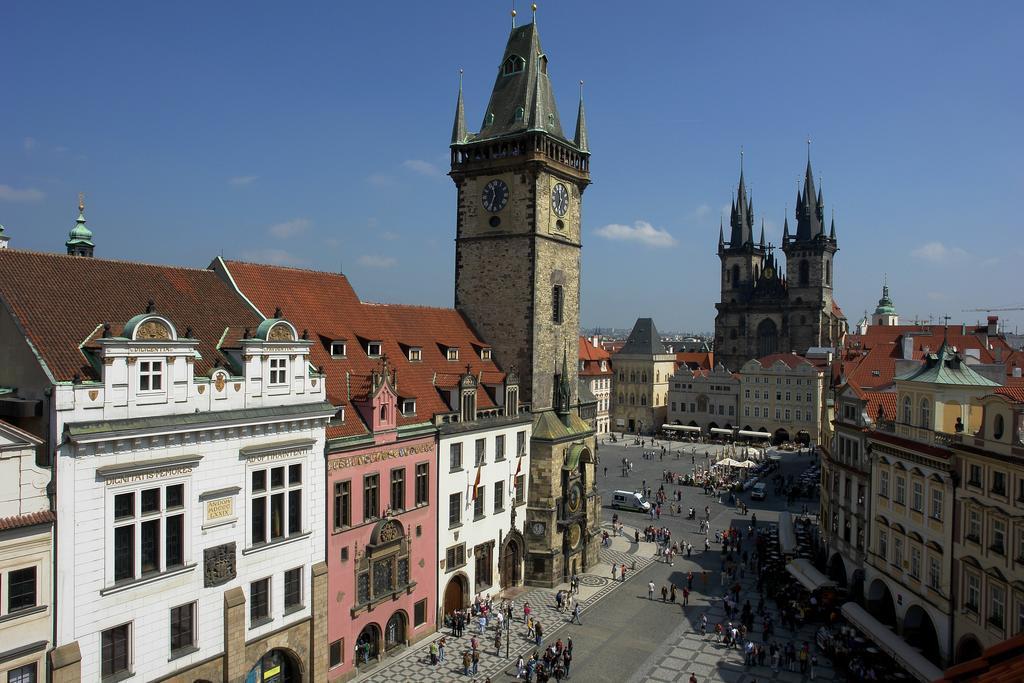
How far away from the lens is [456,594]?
38719mm

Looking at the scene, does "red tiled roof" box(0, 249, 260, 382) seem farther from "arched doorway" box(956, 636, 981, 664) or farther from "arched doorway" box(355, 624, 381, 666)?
"arched doorway" box(956, 636, 981, 664)

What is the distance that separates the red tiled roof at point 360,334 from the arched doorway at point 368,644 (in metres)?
8.79

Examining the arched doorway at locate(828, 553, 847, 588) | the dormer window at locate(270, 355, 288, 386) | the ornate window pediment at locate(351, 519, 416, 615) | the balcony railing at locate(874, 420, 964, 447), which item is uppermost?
the dormer window at locate(270, 355, 288, 386)

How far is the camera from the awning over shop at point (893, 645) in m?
29.7

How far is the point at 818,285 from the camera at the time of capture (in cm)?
12550

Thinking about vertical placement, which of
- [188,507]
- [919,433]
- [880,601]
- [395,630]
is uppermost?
[919,433]

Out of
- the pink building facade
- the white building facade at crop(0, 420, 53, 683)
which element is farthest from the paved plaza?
the white building facade at crop(0, 420, 53, 683)

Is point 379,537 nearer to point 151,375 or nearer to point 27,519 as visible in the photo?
point 151,375

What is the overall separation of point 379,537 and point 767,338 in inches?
4329

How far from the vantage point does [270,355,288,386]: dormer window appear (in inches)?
1091

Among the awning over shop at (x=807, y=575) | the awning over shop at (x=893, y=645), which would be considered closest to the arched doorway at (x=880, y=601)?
the awning over shop at (x=893, y=645)

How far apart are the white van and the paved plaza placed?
8.47 m

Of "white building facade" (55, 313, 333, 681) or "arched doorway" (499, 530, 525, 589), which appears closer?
"white building facade" (55, 313, 333, 681)

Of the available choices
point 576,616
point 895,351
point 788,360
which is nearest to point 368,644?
point 576,616
